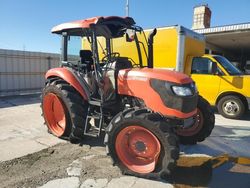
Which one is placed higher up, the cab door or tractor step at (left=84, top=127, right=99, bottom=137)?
the cab door

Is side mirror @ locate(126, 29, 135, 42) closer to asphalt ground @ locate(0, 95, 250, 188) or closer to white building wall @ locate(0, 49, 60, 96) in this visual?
asphalt ground @ locate(0, 95, 250, 188)

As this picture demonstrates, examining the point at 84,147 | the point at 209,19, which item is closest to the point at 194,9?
the point at 209,19

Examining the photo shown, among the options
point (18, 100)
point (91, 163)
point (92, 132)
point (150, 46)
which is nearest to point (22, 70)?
point (18, 100)

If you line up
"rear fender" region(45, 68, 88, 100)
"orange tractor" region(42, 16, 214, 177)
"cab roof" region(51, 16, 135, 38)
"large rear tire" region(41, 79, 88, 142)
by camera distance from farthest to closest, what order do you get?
"rear fender" region(45, 68, 88, 100) < "large rear tire" region(41, 79, 88, 142) < "cab roof" region(51, 16, 135, 38) < "orange tractor" region(42, 16, 214, 177)

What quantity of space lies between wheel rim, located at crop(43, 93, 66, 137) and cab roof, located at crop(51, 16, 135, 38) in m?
1.35

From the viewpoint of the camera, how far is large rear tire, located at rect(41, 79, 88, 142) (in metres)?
4.72

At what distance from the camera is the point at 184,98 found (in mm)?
3830

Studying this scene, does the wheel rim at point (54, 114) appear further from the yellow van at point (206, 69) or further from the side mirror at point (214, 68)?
the side mirror at point (214, 68)

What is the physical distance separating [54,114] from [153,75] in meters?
2.58

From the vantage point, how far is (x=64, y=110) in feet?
16.3

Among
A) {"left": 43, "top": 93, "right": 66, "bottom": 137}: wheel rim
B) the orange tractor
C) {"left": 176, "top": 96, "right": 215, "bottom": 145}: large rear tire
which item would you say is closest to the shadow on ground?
{"left": 43, "top": 93, "right": 66, "bottom": 137}: wheel rim

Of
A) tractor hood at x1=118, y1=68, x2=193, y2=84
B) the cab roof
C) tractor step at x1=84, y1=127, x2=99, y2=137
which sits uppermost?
the cab roof

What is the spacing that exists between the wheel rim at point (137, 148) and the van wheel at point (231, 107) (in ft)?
16.2

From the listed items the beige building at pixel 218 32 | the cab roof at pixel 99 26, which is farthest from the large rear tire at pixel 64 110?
the beige building at pixel 218 32
